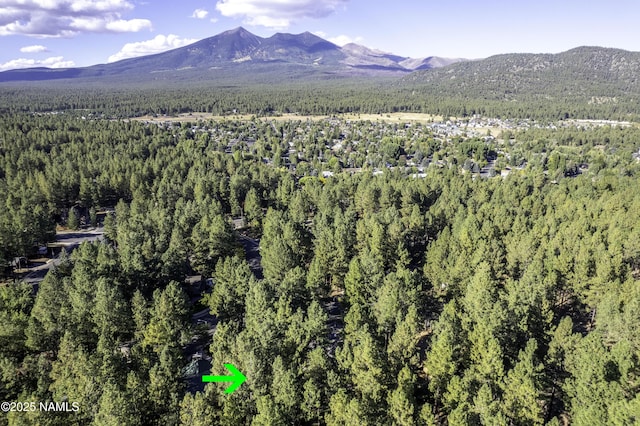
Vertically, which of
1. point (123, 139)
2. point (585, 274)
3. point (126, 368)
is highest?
point (123, 139)

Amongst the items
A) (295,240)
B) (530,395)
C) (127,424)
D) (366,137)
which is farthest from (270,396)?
(366,137)

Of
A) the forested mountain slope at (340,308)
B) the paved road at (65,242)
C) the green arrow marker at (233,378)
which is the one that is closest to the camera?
the forested mountain slope at (340,308)

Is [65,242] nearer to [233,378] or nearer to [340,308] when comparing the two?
[340,308]

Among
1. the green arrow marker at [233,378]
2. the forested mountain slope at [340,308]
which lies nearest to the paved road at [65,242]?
the forested mountain slope at [340,308]

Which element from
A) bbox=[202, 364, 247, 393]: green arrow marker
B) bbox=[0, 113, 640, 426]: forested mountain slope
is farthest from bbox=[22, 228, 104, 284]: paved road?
bbox=[202, 364, 247, 393]: green arrow marker

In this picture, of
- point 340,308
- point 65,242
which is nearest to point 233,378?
point 340,308

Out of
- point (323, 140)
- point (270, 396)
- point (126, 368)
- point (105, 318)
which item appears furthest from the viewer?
point (323, 140)

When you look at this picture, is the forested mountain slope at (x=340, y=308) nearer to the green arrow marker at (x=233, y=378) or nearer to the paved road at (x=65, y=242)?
the green arrow marker at (x=233, y=378)

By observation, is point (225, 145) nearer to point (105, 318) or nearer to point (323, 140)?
point (323, 140)

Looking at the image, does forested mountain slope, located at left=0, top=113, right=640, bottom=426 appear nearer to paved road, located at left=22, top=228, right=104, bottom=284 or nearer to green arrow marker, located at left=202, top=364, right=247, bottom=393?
green arrow marker, located at left=202, top=364, right=247, bottom=393
